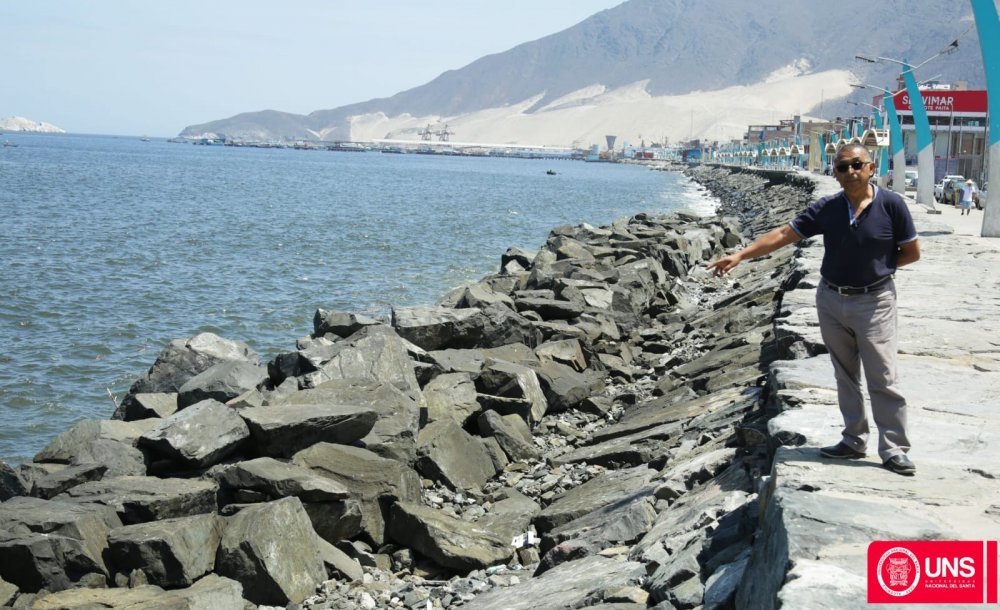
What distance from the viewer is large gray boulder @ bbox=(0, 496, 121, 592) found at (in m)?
6.29

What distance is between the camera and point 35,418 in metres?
11.8

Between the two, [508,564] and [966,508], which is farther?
[508,564]

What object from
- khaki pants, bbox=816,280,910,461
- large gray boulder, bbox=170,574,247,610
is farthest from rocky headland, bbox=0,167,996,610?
khaki pants, bbox=816,280,910,461

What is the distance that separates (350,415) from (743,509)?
3953 millimetres

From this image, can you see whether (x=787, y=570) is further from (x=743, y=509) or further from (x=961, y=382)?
(x=961, y=382)

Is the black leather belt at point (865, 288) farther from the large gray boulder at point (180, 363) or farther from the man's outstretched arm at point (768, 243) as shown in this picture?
the large gray boulder at point (180, 363)

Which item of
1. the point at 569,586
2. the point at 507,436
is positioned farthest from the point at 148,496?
the point at 507,436

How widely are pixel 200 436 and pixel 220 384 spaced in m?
2.36

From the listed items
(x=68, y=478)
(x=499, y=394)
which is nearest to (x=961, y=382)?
(x=499, y=394)

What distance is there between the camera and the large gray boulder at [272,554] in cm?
649

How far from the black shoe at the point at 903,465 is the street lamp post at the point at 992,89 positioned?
53.4ft

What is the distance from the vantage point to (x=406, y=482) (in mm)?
8094

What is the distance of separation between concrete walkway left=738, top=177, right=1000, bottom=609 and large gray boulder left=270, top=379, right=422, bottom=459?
10.7 feet

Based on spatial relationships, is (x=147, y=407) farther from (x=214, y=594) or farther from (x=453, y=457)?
(x=214, y=594)
